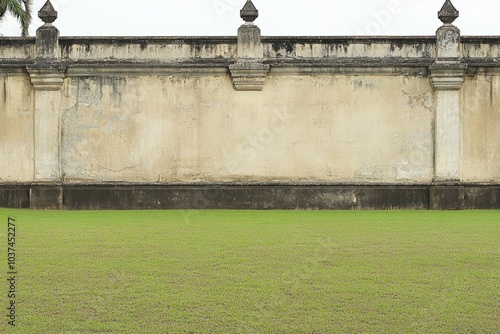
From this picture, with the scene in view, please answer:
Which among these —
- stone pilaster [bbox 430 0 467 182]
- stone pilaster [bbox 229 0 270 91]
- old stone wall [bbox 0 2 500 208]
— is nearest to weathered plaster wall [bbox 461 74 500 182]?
old stone wall [bbox 0 2 500 208]

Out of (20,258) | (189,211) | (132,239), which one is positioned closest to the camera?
(20,258)

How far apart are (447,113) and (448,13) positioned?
6.72ft

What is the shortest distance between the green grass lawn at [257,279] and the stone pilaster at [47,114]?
14.4ft

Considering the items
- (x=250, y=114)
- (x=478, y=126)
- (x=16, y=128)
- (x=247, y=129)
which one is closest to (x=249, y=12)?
(x=250, y=114)

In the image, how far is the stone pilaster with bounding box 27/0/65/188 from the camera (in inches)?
611

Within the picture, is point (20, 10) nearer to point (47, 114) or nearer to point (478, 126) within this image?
point (47, 114)

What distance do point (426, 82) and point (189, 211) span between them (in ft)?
18.0

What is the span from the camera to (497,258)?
25.9 feet

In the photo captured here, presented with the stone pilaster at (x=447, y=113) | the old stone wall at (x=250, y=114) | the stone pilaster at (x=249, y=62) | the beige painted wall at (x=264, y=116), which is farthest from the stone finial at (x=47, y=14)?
the stone pilaster at (x=447, y=113)

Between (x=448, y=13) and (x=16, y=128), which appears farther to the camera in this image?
(x=16, y=128)

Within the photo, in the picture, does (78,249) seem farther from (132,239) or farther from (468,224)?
(468,224)

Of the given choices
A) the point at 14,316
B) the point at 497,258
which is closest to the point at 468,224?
the point at 497,258

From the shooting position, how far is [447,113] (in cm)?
1543

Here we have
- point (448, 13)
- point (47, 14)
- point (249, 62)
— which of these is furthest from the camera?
point (47, 14)
